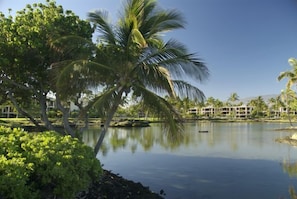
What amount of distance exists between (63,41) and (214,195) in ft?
16.9

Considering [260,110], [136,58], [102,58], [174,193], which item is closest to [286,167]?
[174,193]

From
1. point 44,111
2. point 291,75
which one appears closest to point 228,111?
point 291,75

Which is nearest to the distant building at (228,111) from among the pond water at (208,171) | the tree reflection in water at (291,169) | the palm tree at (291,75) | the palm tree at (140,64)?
the palm tree at (291,75)

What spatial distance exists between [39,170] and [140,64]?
4047mm

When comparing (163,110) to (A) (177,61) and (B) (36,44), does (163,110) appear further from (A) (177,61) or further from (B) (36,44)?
(B) (36,44)

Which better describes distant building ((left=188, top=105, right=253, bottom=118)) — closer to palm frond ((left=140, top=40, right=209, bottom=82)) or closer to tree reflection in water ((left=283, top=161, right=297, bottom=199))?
tree reflection in water ((left=283, top=161, right=297, bottom=199))

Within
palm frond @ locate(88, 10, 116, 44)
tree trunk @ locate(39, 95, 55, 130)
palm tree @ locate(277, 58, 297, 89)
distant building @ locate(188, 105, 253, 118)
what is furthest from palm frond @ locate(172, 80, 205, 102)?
distant building @ locate(188, 105, 253, 118)

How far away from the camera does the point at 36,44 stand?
7.54 meters

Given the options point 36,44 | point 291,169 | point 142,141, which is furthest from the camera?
point 142,141

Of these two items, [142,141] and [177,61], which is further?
[142,141]

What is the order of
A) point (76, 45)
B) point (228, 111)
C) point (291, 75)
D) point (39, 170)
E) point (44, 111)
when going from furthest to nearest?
point (228, 111) → point (291, 75) → point (44, 111) → point (76, 45) → point (39, 170)

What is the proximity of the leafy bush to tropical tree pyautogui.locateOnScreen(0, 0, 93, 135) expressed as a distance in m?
3.89

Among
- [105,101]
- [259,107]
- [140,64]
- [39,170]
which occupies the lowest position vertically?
[39,170]

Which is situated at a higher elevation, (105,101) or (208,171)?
(105,101)
